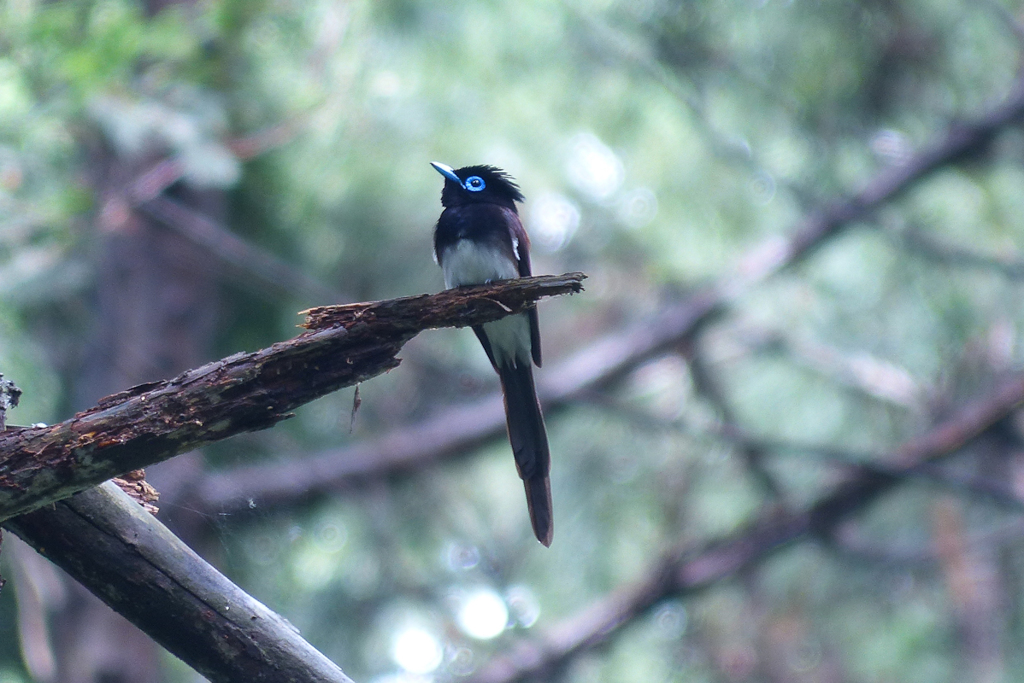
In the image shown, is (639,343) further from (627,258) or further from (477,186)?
(477,186)

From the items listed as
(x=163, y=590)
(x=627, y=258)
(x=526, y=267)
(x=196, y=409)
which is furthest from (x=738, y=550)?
(x=196, y=409)

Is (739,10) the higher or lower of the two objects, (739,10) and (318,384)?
the higher

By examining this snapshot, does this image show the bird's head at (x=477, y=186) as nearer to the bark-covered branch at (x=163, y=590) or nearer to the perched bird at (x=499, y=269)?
the perched bird at (x=499, y=269)

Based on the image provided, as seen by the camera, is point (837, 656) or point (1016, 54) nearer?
point (1016, 54)

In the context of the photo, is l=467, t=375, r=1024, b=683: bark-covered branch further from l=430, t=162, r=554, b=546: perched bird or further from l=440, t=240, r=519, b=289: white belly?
l=440, t=240, r=519, b=289: white belly

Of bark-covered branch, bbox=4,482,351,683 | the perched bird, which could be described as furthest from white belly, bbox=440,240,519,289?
bark-covered branch, bbox=4,482,351,683

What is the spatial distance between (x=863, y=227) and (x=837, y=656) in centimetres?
365

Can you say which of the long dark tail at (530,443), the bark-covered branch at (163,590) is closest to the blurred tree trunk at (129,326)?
the long dark tail at (530,443)

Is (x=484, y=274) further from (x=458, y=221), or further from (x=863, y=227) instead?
(x=863, y=227)

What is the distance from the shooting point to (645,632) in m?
7.18

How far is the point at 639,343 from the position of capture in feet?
21.1

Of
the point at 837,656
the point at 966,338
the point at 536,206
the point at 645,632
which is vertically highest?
the point at 536,206

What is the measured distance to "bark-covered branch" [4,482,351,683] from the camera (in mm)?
2039

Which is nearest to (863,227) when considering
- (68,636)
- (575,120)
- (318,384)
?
(575,120)
